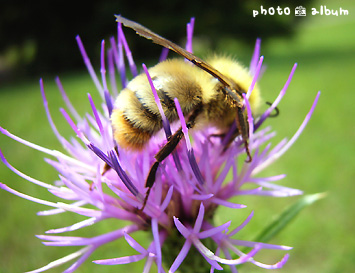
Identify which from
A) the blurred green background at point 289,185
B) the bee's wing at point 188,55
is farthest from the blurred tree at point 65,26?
the bee's wing at point 188,55

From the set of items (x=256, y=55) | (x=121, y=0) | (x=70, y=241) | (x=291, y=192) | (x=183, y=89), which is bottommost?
(x=70, y=241)

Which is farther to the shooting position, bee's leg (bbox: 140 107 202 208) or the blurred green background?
the blurred green background

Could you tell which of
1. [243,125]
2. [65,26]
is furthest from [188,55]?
[65,26]

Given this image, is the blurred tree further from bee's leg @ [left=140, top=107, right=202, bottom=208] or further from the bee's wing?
bee's leg @ [left=140, top=107, right=202, bottom=208]

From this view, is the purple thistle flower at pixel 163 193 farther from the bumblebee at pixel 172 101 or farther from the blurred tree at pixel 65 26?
the blurred tree at pixel 65 26

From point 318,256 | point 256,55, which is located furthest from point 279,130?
point 256,55

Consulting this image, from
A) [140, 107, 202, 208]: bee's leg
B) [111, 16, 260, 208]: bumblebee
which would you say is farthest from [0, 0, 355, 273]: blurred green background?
[140, 107, 202, 208]: bee's leg

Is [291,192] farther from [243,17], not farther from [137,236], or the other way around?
[243,17]

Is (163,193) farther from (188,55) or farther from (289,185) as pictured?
(289,185)
